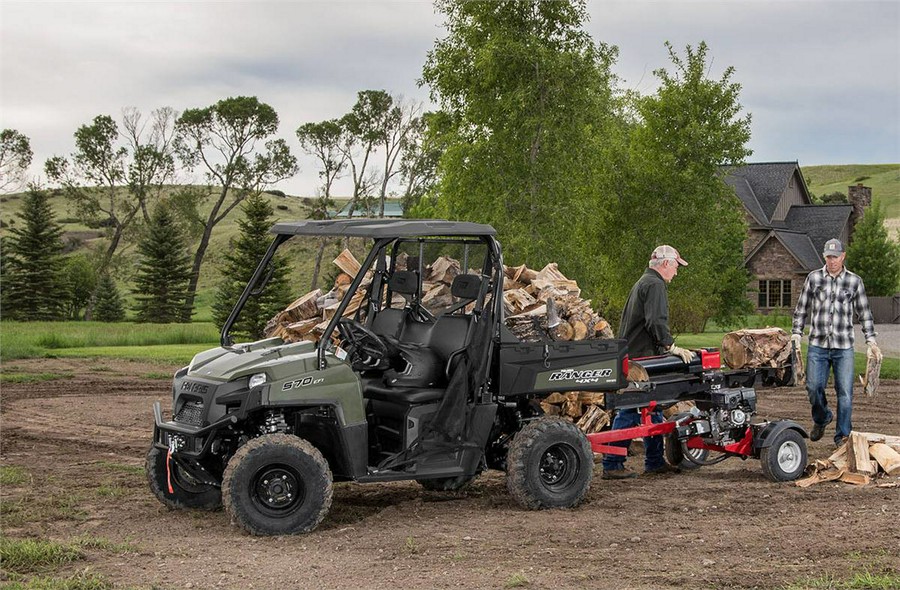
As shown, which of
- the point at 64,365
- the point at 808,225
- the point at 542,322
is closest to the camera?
the point at 542,322

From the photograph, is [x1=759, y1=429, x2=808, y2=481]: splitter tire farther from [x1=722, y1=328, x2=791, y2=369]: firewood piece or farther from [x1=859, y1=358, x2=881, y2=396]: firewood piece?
[x1=859, y1=358, x2=881, y2=396]: firewood piece

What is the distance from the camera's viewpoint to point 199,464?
862 cm

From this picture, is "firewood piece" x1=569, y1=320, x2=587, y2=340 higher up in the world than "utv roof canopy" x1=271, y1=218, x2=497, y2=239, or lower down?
lower down

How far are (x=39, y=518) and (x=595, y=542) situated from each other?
15.3 ft

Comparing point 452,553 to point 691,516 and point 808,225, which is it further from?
point 808,225

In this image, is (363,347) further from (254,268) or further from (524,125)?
(254,268)

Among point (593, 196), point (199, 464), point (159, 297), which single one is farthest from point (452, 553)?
point (159, 297)

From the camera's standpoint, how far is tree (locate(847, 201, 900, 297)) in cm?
5512

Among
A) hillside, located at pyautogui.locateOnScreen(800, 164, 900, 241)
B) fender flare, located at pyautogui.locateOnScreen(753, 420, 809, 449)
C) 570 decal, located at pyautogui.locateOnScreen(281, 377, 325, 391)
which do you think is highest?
hillside, located at pyautogui.locateOnScreen(800, 164, 900, 241)

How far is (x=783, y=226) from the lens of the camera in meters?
60.3

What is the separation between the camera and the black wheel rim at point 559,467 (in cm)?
933

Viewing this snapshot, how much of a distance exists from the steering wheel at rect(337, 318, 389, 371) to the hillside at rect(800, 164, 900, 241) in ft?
339

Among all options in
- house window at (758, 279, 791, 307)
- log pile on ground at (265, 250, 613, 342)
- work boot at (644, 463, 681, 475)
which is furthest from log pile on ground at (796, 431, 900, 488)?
house window at (758, 279, 791, 307)

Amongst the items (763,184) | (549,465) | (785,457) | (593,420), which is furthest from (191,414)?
(763,184)
